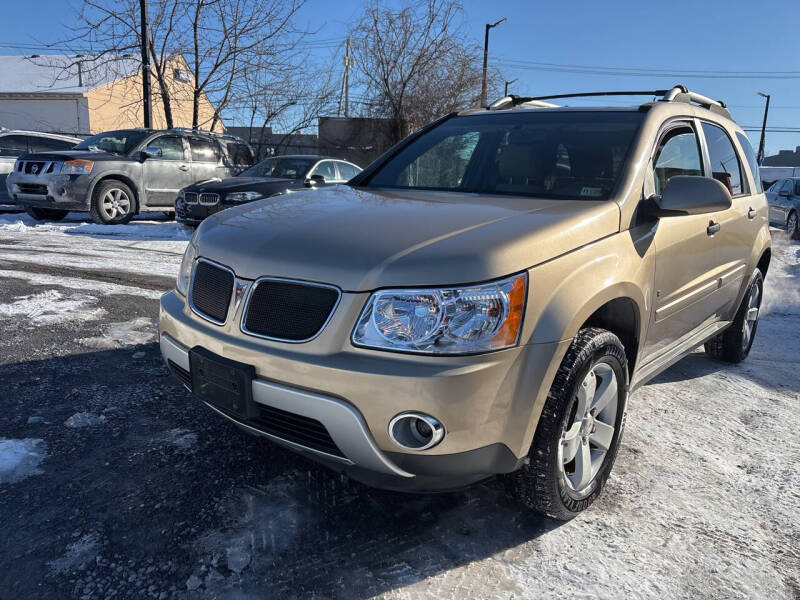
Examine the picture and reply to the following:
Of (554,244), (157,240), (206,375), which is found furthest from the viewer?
(157,240)

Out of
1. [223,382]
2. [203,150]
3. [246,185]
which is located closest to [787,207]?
[246,185]

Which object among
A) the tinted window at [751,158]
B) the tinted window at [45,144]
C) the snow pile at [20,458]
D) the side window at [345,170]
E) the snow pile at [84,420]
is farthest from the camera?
the tinted window at [45,144]

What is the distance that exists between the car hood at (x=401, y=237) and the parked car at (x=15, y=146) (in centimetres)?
1266

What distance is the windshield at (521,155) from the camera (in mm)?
2945

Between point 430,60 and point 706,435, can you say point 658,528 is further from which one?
point 430,60

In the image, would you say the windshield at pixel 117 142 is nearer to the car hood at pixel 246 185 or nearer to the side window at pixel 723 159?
the car hood at pixel 246 185

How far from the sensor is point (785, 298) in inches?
287

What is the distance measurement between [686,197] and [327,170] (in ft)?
27.9

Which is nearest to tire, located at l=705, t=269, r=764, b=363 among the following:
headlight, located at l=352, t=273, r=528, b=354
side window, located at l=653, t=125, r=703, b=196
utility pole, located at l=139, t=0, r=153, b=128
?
side window, located at l=653, t=125, r=703, b=196

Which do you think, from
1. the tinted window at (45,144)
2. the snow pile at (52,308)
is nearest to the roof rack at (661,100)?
the snow pile at (52,308)

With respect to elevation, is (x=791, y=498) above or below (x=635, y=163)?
below

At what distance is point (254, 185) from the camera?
30.9ft

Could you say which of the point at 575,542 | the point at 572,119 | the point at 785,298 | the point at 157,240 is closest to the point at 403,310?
the point at 575,542

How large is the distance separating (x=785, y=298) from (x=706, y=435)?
198 inches
